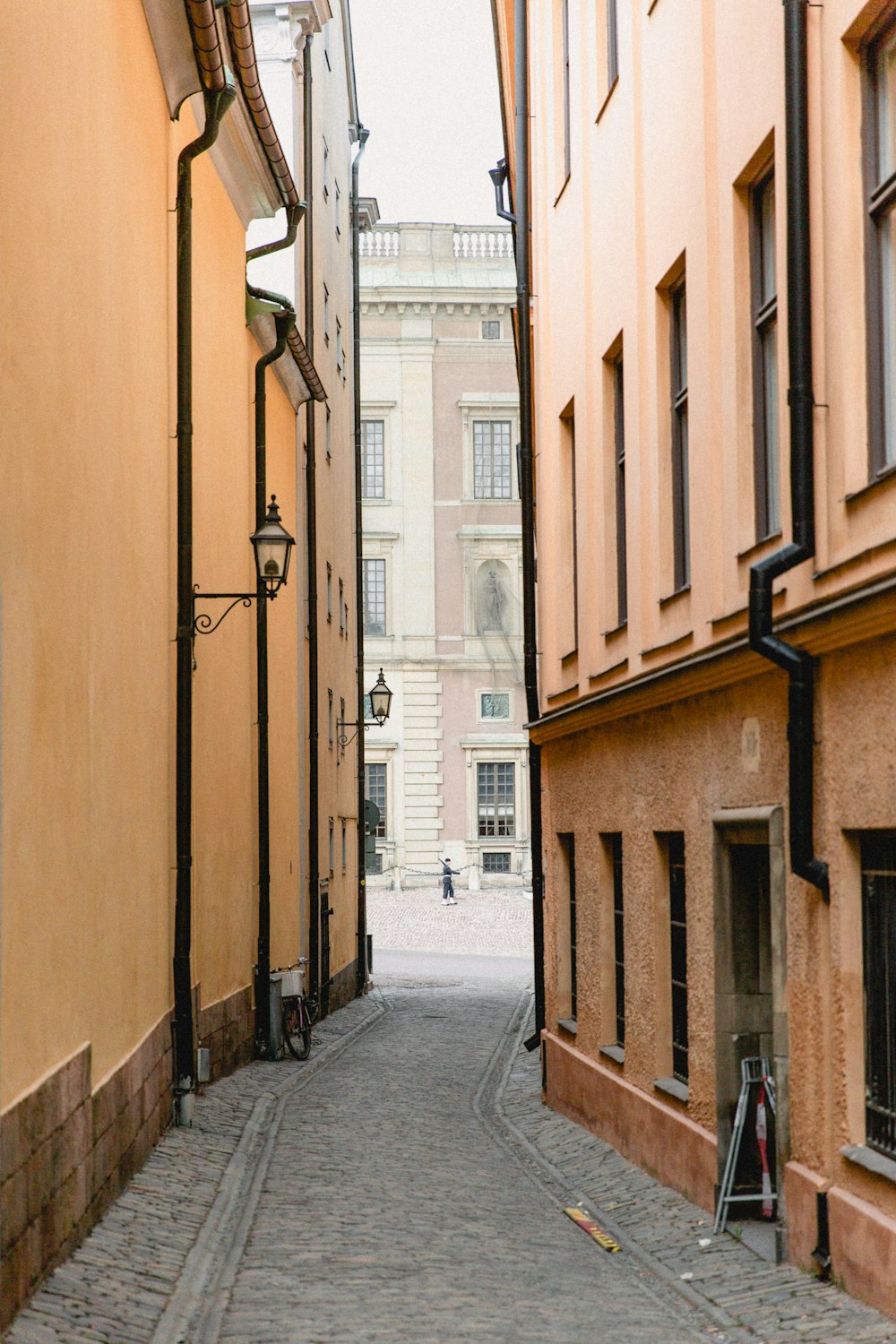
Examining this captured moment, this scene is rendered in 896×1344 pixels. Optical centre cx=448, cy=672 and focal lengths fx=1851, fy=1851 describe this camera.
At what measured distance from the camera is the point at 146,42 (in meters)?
11.7

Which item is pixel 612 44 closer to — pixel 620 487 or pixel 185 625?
pixel 620 487

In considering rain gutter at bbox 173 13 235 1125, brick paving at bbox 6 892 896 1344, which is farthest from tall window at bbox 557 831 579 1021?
rain gutter at bbox 173 13 235 1125

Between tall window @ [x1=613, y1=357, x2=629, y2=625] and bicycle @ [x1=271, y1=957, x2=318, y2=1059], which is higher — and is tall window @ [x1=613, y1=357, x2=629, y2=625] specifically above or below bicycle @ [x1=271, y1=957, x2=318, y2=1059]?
above

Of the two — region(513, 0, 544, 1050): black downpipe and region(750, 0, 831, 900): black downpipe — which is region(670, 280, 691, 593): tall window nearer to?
region(750, 0, 831, 900): black downpipe

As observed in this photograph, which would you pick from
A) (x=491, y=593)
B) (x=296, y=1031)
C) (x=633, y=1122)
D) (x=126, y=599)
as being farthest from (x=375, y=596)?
(x=126, y=599)

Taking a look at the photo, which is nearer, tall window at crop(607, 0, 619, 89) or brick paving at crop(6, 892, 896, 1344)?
brick paving at crop(6, 892, 896, 1344)

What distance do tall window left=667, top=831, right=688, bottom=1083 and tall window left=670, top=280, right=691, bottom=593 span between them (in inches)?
69.7

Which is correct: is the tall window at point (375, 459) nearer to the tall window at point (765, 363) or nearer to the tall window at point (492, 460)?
the tall window at point (492, 460)

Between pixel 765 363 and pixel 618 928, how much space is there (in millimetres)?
5477

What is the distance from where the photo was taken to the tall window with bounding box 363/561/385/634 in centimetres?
5959

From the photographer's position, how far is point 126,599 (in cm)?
1043

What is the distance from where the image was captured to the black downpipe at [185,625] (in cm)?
1293

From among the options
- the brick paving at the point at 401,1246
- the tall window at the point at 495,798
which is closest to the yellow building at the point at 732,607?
the brick paving at the point at 401,1246

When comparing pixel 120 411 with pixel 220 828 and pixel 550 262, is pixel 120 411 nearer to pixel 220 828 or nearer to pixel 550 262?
pixel 220 828
